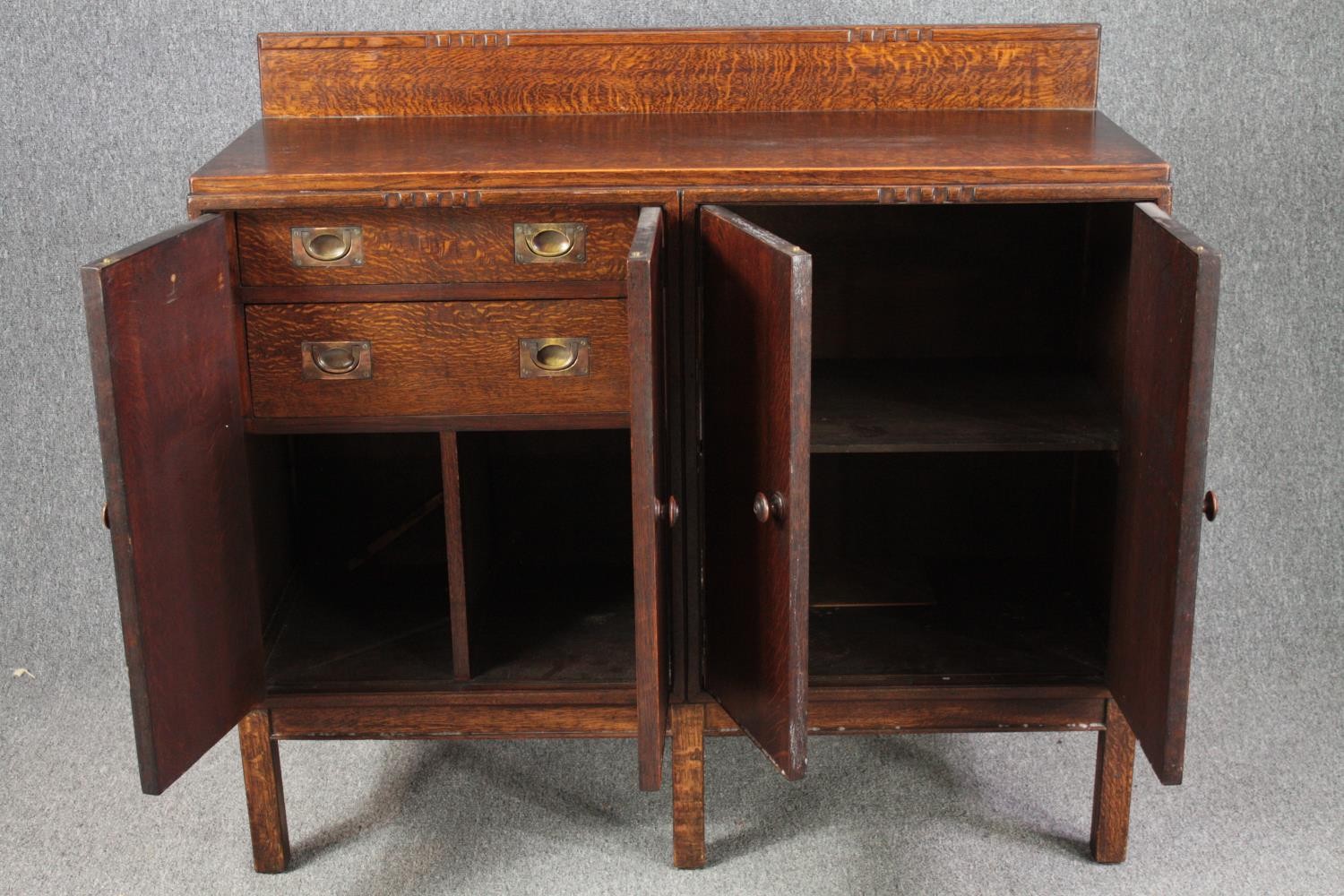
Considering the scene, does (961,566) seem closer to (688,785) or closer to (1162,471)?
(688,785)

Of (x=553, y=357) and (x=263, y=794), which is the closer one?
(x=553, y=357)

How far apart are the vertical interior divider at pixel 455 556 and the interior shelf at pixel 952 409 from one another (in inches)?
16.8

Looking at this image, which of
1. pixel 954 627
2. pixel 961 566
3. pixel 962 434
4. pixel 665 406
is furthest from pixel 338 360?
pixel 961 566

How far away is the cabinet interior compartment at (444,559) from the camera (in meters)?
2.25

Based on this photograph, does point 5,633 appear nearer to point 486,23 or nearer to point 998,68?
point 486,23

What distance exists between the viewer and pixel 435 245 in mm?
2035

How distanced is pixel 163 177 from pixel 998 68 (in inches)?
49.8

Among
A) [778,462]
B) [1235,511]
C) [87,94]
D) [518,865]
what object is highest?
[87,94]

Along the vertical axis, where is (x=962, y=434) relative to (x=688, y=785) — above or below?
above

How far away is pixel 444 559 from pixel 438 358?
0.67 m

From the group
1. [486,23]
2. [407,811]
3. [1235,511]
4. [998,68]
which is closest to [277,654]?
[407,811]

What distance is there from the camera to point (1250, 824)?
94.3 inches

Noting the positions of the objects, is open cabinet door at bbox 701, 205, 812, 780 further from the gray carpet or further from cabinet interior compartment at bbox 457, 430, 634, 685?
the gray carpet

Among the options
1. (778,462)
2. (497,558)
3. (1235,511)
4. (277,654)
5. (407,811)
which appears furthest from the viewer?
(1235,511)
